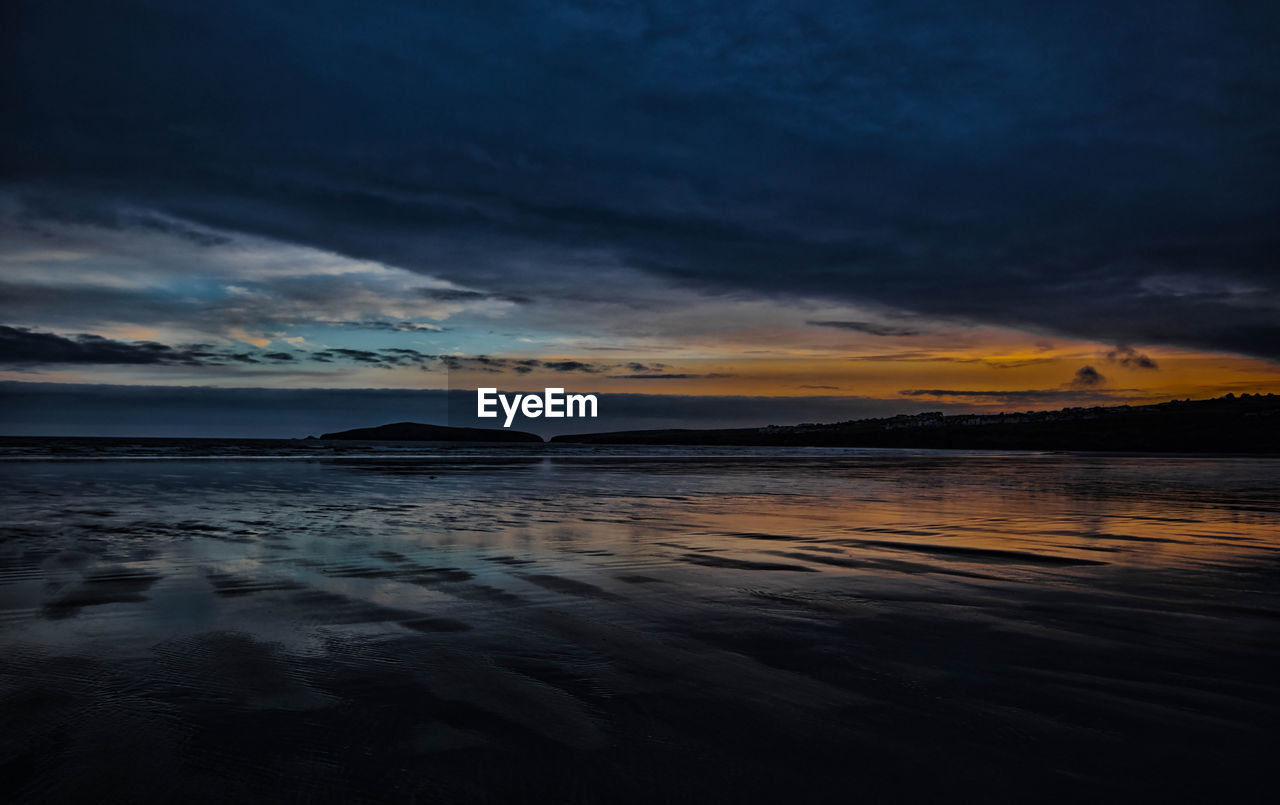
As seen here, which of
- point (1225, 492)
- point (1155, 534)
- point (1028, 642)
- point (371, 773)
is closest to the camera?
point (371, 773)

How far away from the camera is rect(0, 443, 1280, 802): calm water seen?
289 cm

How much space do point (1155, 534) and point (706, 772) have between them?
32.1 ft

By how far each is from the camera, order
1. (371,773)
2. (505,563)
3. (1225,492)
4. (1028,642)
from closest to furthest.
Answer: (371,773) → (1028,642) → (505,563) → (1225,492)

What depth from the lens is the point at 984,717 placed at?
3.44m

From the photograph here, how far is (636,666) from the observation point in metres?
4.28

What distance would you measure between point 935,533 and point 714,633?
254 inches

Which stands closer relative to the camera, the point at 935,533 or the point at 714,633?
the point at 714,633

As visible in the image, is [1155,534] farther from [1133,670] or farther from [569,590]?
[569,590]

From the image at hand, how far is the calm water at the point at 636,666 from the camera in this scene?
2.89 m

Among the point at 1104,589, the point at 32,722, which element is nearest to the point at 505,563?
the point at 32,722

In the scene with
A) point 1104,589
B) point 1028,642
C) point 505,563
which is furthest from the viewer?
point 505,563

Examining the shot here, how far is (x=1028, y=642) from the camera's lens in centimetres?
475

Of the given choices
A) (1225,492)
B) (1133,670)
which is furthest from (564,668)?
(1225,492)

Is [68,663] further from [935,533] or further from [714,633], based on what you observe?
[935,533]
